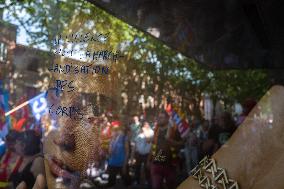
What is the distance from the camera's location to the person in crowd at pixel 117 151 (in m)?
2.21

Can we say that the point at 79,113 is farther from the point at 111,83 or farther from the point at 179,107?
the point at 179,107

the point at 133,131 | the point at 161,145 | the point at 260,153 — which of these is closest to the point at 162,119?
the point at 161,145

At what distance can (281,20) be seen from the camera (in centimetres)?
211

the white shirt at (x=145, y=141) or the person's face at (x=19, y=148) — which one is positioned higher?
the white shirt at (x=145, y=141)

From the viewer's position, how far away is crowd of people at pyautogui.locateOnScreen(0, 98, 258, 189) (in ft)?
6.04

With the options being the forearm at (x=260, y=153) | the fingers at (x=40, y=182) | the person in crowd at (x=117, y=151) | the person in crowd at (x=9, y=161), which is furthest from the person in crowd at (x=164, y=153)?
the person in crowd at (x=9, y=161)

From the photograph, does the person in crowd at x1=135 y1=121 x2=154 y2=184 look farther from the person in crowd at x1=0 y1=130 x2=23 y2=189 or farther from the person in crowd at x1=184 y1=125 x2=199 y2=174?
the person in crowd at x1=0 y1=130 x2=23 y2=189

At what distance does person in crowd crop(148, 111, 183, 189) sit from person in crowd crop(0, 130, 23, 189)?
2.51ft

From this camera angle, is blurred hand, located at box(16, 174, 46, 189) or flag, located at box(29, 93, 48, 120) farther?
flag, located at box(29, 93, 48, 120)

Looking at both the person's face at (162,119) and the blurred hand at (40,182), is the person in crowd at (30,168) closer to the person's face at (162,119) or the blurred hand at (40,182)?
the blurred hand at (40,182)

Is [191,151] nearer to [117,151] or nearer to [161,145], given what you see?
[161,145]

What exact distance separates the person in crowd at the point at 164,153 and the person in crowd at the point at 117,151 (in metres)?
0.23

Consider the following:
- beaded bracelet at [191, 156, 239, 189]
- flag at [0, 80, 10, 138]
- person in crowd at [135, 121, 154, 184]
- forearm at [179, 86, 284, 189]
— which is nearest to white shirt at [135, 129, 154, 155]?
person in crowd at [135, 121, 154, 184]

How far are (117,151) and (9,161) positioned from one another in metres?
0.72
